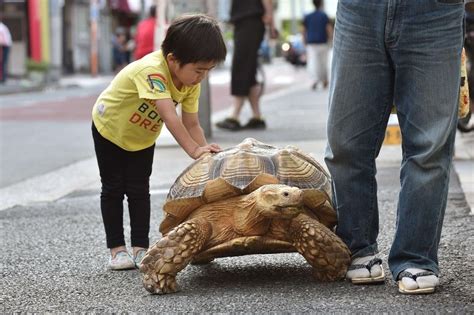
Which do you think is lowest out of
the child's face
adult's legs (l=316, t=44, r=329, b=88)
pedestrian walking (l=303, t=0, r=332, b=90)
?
adult's legs (l=316, t=44, r=329, b=88)

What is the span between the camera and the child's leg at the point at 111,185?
182 inches

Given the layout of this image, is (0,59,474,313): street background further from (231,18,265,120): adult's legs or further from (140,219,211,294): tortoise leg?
(231,18,265,120): adult's legs

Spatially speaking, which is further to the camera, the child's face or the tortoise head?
the child's face

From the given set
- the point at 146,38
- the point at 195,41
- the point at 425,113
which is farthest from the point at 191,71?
the point at 146,38

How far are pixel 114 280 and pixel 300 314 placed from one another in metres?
1.07

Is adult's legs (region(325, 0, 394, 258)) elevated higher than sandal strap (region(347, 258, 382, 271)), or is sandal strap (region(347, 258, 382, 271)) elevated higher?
adult's legs (region(325, 0, 394, 258))

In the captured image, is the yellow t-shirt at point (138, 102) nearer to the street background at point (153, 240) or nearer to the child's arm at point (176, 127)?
the child's arm at point (176, 127)

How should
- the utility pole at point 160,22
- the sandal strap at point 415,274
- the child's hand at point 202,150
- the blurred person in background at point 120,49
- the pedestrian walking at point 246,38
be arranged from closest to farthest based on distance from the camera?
1. the sandal strap at point 415,274
2. the child's hand at point 202,150
3. the utility pole at point 160,22
4. the pedestrian walking at point 246,38
5. the blurred person in background at point 120,49

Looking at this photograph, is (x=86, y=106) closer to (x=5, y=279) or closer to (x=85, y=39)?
(x=5, y=279)

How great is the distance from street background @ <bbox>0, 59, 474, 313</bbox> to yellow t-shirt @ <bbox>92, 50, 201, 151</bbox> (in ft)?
1.98

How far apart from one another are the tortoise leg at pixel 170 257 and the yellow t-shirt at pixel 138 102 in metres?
0.60

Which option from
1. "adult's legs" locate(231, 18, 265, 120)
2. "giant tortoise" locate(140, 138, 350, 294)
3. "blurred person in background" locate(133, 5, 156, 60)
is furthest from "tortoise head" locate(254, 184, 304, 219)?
"blurred person in background" locate(133, 5, 156, 60)

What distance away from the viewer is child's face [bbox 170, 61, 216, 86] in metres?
4.14

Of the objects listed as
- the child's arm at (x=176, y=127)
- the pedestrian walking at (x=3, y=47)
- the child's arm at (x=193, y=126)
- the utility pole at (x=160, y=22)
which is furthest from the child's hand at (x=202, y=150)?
the pedestrian walking at (x=3, y=47)
